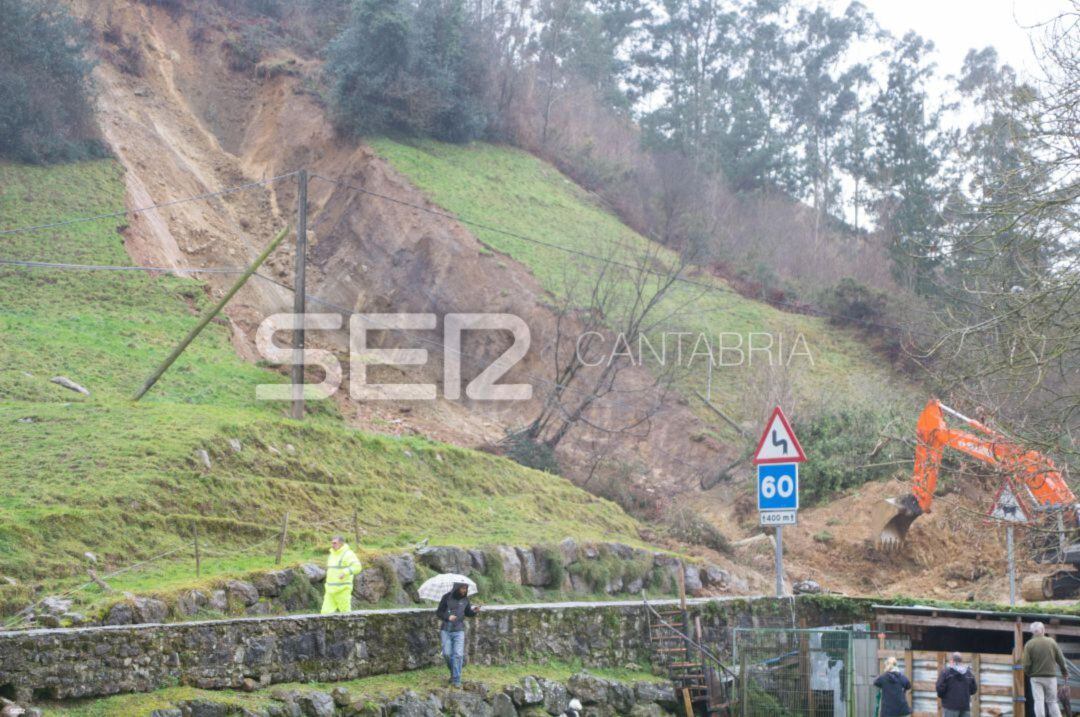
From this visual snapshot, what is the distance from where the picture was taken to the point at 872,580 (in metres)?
26.1

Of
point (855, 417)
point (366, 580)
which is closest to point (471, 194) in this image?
point (855, 417)

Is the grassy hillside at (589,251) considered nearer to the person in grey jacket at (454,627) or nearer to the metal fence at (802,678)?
the metal fence at (802,678)

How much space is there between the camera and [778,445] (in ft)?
48.2

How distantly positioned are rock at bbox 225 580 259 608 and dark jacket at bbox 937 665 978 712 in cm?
848

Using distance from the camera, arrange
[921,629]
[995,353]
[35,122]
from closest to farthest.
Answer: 1. [995,353]
2. [921,629]
3. [35,122]

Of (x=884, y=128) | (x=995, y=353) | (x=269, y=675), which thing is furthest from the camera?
(x=884, y=128)

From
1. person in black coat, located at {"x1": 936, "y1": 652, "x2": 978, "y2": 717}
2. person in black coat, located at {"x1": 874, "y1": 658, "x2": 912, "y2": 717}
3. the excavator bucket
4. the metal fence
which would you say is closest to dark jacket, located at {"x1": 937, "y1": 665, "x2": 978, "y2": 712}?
person in black coat, located at {"x1": 936, "y1": 652, "x2": 978, "y2": 717}

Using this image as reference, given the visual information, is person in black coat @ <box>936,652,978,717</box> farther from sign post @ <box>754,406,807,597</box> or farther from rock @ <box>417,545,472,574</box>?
rock @ <box>417,545,472,574</box>

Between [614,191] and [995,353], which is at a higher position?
[614,191]

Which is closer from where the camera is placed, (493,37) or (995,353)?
(995,353)

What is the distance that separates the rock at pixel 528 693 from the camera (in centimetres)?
1352

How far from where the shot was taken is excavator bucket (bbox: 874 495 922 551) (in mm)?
24312

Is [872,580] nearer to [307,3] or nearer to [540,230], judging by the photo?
[540,230]

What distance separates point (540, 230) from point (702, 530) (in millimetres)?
20813
